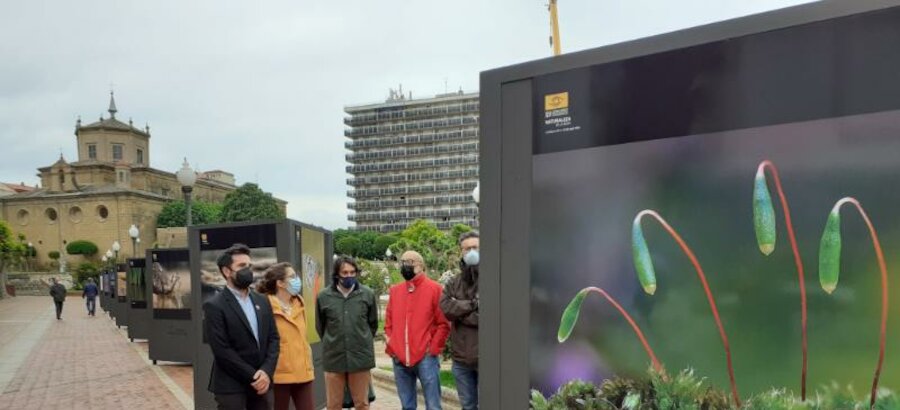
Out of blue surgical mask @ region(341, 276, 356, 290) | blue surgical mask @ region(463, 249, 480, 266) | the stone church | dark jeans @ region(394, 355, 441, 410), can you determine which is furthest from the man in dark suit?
the stone church

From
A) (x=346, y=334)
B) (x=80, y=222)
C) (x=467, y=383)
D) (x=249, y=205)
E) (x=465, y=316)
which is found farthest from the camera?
(x=80, y=222)

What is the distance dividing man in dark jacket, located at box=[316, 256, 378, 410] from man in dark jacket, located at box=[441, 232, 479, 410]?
1.09 meters

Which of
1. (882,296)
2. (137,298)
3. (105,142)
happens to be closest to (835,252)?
(882,296)

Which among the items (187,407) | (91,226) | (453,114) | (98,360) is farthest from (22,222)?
(187,407)

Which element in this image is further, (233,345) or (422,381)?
(422,381)

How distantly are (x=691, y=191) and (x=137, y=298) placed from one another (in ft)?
60.7

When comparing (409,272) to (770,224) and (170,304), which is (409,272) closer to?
(770,224)

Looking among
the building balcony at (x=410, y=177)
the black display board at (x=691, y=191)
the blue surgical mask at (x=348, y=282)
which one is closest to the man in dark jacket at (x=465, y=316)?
the blue surgical mask at (x=348, y=282)

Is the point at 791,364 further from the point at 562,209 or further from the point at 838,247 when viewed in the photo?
the point at 562,209

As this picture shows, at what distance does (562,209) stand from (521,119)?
31 cm

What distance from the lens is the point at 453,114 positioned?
13300 centimetres

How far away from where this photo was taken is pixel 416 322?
6.14 metres

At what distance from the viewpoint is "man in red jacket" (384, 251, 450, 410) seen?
6117mm

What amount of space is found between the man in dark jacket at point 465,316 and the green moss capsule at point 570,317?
345cm
